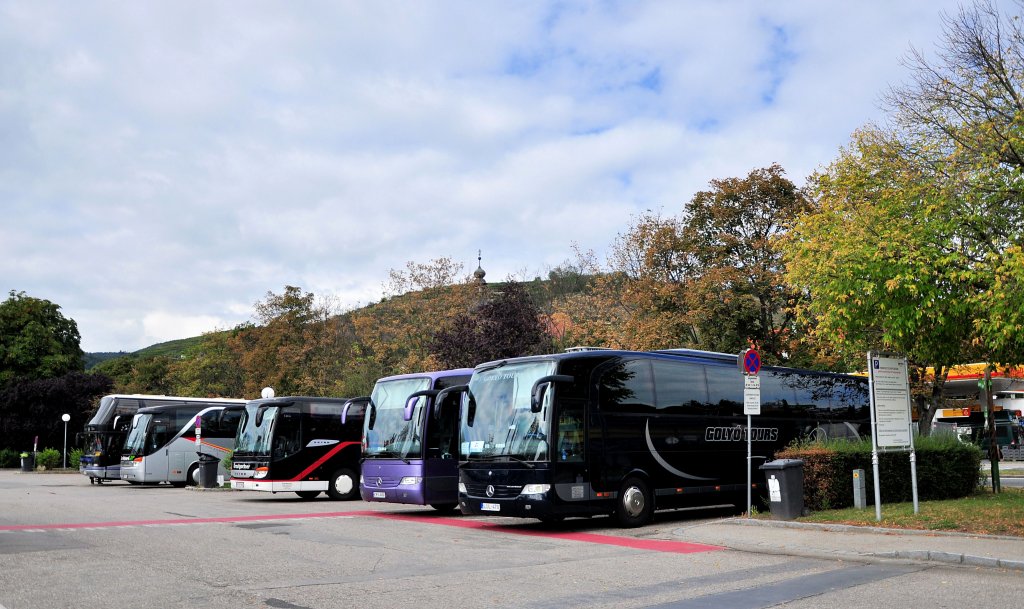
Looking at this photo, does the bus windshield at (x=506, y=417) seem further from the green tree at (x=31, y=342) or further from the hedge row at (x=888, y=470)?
the green tree at (x=31, y=342)

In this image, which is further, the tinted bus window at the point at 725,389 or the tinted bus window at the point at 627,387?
the tinted bus window at the point at 725,389

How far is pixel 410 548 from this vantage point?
1269 centimetres

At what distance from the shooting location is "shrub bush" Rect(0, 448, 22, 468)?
6738 cm

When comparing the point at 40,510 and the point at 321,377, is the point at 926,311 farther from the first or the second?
the point at 321,377

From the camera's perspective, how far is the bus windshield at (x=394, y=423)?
63.4 feet

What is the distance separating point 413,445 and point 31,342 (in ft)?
216

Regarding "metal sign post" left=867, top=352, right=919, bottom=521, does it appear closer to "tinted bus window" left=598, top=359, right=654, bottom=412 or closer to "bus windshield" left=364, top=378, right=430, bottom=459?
"tinted bus window" left=598, top=359, right=654, bottom=412

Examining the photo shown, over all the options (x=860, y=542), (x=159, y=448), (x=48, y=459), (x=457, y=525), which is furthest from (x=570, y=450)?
(x=48, y=459)

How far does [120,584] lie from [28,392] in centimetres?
6484

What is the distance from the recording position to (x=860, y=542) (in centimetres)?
1222

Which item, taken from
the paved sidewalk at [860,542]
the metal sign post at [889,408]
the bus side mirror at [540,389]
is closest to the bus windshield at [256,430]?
the bus side mirror at [540,389]

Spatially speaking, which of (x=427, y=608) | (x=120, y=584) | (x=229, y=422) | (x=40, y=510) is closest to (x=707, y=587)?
(x=427, y=608)

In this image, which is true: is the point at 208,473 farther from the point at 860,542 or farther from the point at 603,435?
the point at 860,542

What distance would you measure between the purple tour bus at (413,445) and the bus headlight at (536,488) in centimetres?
375
